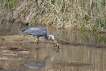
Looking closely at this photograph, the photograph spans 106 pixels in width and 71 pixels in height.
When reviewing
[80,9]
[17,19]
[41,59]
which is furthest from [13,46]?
[17,19]

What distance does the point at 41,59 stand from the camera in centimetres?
1262

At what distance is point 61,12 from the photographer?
24141 mm

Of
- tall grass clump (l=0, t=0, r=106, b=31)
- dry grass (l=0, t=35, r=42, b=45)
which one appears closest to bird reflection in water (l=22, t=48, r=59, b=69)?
dry grass (l=0, t=35, r=42, b=45)

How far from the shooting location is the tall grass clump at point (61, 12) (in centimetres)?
2300

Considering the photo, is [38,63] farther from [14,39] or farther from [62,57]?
[14,39]

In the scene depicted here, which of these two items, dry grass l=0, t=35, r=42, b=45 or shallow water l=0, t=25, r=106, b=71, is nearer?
shallow water l=0, t=25, r=106, b=71

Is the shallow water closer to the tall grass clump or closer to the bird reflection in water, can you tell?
the bird reflection in water

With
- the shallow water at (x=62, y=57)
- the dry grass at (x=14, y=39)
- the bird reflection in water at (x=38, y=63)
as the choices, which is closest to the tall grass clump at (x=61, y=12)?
the shallow water at (x=62, y=57)

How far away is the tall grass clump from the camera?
75.5 ft

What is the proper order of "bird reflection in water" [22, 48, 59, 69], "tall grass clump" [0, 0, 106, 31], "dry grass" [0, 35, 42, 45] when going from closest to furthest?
"bird reflection in water" [22, 48, 59, 69], "dry grass" [0, 35, 42, 45], "tall grass clump" [0, 0, 106, 31]

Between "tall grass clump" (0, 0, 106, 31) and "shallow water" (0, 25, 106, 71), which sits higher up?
"tall grass clump" (0, 0, 106, 31)

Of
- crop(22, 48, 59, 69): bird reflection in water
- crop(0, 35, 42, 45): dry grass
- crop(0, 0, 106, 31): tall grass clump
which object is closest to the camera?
crop(22, 48, 59, 69): bird reflection in water

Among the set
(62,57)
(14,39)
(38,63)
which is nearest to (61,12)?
(14,39)

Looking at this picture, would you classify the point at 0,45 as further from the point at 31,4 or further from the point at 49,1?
the point at 31,4
